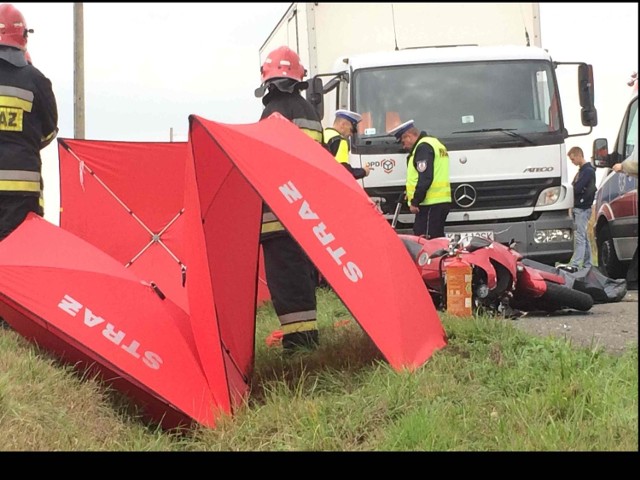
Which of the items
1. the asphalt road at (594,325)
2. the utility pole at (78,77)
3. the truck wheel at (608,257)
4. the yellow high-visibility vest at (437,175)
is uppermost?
the utility pole at (78,77)

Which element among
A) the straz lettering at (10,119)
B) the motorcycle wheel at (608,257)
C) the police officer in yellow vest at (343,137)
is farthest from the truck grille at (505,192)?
the straz lettering at (10,119)

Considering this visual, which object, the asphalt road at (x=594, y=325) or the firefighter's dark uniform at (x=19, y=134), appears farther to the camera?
the firefighter's dark uniform at (x=19, y=134)

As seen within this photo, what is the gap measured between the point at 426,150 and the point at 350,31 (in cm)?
249

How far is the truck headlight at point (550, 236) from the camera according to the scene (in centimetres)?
933

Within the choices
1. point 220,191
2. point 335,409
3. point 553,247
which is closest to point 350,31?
point 553,247

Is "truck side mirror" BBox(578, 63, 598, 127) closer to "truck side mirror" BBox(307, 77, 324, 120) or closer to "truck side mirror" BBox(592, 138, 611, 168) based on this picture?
"truck side mirror" BBox(592, 138, 611, 168)

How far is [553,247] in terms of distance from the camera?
9336 mm

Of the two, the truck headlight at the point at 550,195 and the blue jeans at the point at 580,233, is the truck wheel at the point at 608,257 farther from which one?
the truck headlight at the point at 550,195

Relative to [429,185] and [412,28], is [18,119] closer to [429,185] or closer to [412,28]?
[429,185]

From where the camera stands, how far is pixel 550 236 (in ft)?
30.7

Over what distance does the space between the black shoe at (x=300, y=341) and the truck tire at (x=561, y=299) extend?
7.83ft

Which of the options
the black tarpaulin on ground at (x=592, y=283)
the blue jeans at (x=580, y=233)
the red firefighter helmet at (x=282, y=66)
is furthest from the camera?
the blue jeans at (x=580, y=233)

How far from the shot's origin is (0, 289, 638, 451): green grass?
3.89m
